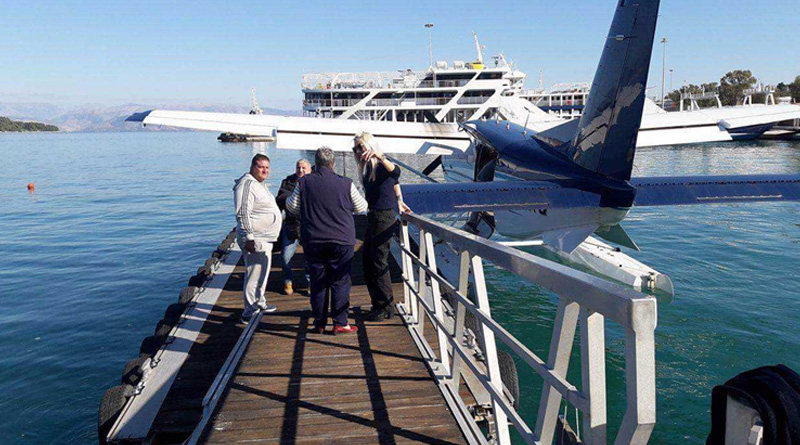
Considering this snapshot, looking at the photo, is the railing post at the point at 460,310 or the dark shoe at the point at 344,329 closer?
the railing post at the point at 460,310

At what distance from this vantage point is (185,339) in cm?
576

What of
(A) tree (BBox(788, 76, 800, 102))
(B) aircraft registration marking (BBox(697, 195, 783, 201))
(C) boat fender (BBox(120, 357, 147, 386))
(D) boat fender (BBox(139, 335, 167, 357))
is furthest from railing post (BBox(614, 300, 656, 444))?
(A) tree (BBox(788, 76, 800, 102))

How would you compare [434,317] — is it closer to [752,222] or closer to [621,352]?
[621,352]

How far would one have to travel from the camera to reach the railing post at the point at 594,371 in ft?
5.86

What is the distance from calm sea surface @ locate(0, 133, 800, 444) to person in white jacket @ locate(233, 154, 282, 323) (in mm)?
3256

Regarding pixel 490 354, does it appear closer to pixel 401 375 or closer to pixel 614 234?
pixel 401 375

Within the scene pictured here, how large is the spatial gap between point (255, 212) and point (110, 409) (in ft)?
7.44

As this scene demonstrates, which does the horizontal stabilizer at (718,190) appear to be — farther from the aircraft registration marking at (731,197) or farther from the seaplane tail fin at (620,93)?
the seaplane tail fin at (620,93)

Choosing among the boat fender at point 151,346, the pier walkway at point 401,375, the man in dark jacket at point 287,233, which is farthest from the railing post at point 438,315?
the boat fender at point 151,346

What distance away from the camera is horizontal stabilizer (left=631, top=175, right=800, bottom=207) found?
726cm

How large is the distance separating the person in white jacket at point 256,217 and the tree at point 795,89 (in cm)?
10343

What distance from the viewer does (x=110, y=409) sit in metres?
4.48

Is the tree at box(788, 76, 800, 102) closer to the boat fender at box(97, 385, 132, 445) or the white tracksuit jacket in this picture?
the white tracksuit jacket

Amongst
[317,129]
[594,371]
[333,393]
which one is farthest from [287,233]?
[317,129]
